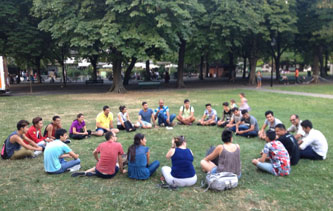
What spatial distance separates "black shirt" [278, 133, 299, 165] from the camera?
21.8 feet

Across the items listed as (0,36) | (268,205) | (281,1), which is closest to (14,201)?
(268,205)

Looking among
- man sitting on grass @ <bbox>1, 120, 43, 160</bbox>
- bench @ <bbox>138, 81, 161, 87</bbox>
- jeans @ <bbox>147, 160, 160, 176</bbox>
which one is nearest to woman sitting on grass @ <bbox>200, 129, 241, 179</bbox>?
jeans @ <bbox>147, 160, 160, 176</bbox>

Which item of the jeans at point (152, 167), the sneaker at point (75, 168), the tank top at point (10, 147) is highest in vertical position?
the tank top at point (10, 147)

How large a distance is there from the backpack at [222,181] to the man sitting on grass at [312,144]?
8.90ft

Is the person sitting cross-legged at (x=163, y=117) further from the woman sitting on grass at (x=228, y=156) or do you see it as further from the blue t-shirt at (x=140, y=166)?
the woman sitting on grass at (x=228, y=156)

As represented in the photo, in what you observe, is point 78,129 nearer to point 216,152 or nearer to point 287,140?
point 216,152

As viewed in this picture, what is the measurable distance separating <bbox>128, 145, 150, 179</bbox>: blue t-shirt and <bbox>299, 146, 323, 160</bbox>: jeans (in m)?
4.19

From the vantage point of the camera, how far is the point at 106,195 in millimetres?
5555

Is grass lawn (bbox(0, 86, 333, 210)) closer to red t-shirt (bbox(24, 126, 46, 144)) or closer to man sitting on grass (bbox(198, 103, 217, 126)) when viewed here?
red t-shirt (bbox(24, 126, 46, 144))

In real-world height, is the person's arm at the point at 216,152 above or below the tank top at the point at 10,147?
above

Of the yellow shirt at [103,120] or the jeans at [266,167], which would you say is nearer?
the jeans at [266,167]

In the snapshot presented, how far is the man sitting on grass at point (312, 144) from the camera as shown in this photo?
7.22 meters

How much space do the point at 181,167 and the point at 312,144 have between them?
3843 mm

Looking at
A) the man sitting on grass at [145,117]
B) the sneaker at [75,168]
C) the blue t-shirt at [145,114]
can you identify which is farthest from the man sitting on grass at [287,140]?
the blue t-shirt at [145,114]
